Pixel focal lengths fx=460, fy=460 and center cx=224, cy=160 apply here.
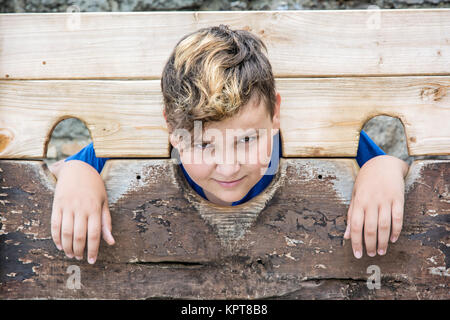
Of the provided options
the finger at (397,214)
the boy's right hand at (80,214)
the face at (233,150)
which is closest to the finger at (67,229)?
the boy's right hand at (80,214)

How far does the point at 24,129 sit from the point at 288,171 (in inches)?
36.3

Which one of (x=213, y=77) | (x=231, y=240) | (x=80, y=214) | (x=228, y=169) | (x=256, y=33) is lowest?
(x=231, y=240)

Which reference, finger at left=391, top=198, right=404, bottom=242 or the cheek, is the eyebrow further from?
finger at left=391, top=198, right=404, bottom=242

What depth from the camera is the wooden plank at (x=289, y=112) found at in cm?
154

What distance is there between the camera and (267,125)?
1.46m

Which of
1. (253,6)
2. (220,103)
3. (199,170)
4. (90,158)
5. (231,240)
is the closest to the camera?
(220,103)

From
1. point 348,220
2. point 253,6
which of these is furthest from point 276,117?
point 253,6

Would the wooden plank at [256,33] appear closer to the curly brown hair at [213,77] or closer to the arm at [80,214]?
the curly brown hair at [213,77]

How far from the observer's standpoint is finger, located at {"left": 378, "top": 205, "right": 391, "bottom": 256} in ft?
4.87

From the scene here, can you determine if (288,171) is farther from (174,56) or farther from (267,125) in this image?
(174,56)

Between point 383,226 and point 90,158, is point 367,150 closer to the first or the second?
point 383,226

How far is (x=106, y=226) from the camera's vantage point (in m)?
1.55

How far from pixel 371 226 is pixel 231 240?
463 mm

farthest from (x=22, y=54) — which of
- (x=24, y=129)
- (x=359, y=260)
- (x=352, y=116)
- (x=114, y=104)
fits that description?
(x=359, y=260)
